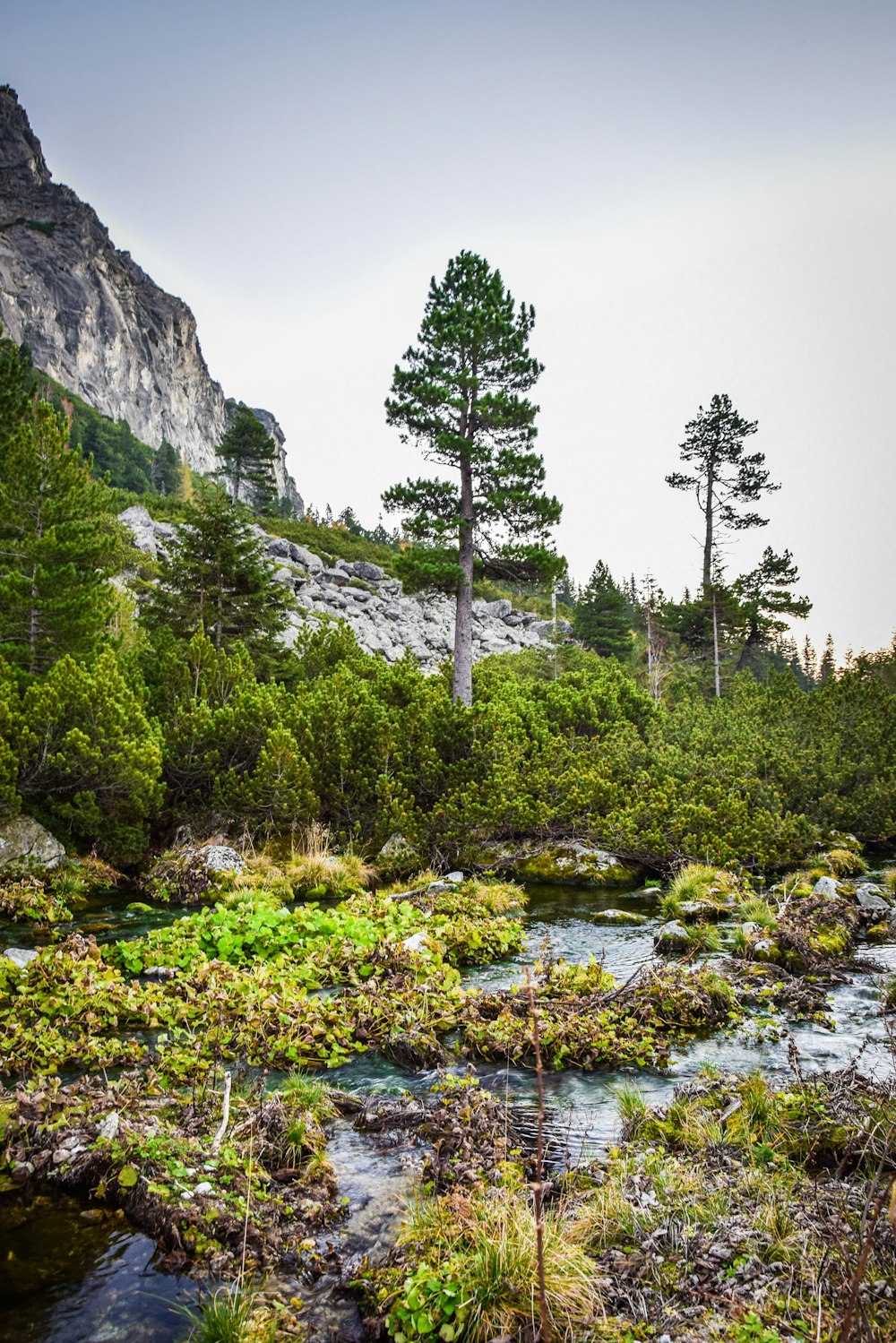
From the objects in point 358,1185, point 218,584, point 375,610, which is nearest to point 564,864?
point 358,1185

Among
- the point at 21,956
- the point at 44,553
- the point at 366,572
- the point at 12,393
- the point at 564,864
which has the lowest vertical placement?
the point at 564,864

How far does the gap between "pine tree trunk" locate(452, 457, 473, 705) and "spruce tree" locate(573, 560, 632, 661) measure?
3049 centimetres

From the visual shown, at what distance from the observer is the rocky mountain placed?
11656 cm

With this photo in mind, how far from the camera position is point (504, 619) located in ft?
200

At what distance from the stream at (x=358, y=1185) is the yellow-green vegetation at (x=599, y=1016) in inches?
7.1

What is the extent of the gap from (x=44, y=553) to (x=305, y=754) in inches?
276

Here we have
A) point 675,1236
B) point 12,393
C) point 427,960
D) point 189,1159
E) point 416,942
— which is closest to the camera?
point 675,1236

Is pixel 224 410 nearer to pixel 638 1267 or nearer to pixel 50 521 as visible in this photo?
pixel 50 521

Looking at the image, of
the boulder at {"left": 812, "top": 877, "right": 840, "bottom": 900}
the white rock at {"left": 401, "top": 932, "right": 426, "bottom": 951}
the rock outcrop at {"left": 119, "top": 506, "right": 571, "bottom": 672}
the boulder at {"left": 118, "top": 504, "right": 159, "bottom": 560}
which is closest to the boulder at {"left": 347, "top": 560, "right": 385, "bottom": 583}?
the rock outcrop at {"left": 119, "top": 506, "right": 571, "bottom": 672}

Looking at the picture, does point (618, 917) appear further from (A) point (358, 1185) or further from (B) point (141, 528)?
(B) point (141, 528)

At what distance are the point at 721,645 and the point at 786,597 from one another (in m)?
3.97

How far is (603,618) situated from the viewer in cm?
5119

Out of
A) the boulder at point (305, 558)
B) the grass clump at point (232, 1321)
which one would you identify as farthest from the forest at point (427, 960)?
the boulder at point (305, 558)

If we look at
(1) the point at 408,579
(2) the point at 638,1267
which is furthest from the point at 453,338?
(2) the point at 638,1267
